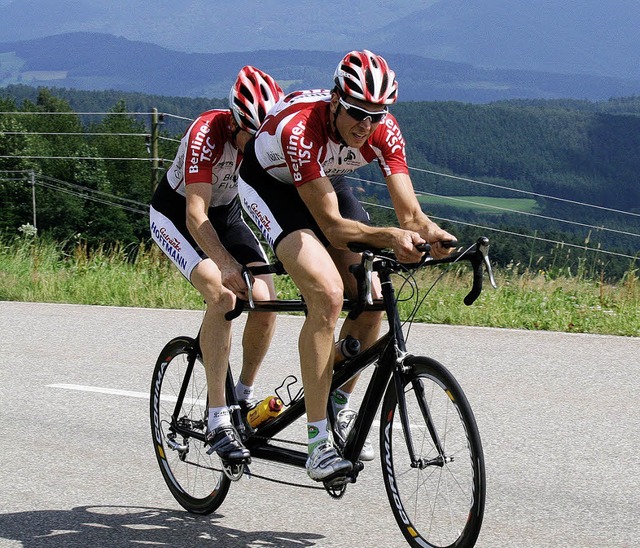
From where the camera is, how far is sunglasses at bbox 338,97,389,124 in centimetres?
418

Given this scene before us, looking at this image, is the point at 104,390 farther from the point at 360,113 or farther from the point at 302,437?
the point at 360,113

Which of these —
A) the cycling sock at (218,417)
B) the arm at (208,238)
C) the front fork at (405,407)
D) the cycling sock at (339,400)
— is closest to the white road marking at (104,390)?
the cycling sock at (218,417)

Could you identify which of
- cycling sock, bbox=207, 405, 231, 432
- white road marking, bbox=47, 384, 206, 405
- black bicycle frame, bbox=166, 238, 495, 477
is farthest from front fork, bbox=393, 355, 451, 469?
white road marking, bbox=47, 384, 206, 405

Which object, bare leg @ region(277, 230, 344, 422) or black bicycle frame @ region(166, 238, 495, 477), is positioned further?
bare leg @ region(277, 230, 344, 422)

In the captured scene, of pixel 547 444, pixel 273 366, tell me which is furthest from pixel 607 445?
pixel 273 366

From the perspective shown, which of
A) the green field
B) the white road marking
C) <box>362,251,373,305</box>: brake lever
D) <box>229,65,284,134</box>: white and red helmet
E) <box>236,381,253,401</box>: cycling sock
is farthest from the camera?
the green field

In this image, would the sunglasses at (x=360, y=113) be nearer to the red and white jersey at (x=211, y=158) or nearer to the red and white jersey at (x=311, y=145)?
the red and white jersey at (x=311, y=145)

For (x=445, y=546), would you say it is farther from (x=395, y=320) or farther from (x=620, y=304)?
(x=620, y=304)

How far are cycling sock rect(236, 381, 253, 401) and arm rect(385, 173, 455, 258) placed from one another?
1191 mm

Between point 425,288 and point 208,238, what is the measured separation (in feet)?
26.0

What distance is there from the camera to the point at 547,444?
5852 mm

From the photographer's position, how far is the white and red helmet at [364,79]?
162 inches

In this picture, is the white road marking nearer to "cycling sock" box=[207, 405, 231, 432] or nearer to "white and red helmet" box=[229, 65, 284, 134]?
"cycling sock" box=[207, 405, 231, 432]

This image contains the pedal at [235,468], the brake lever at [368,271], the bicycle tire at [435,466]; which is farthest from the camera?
the pedal at [235,468]
